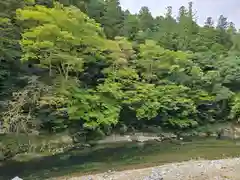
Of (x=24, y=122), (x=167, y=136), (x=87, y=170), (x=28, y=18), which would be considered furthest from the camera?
(x=167, y=136)

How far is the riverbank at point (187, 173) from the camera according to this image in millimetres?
11323

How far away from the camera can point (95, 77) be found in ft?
90.6

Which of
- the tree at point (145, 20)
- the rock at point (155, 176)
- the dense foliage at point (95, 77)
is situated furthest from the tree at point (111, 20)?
the rock at point (155, 176)

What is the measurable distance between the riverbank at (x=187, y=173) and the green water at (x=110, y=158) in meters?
1.73

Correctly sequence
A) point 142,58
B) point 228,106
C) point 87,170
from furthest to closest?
point 228,106, point 142,58, point 87,170

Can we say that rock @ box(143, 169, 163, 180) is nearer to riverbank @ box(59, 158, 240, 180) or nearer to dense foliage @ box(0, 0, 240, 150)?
riverbank @ box(59, 158, 240, 180)

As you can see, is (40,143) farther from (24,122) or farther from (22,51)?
(22,51)

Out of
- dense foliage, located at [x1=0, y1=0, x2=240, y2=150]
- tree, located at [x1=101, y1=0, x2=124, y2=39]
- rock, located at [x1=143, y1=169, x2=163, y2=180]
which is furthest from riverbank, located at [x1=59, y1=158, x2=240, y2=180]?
tree, located at [x1=101, y1=0, x2=124, y2=39]

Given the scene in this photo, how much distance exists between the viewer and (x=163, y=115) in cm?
2794

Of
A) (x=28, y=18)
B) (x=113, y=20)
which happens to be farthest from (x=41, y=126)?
(x=113, y=20)

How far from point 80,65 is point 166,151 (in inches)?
333

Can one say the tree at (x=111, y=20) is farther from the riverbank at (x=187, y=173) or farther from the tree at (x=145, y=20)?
the riverbank at (x=187, y=173)

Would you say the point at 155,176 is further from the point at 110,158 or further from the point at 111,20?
the point at 111,20

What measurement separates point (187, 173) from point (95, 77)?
54.6 ft
